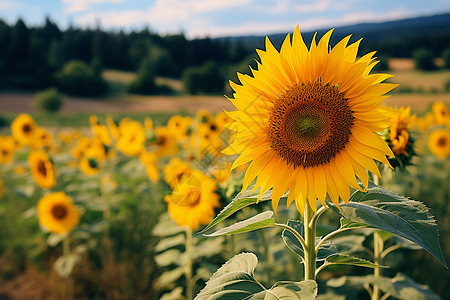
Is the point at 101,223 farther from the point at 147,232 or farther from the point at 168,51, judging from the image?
the point at 168,51

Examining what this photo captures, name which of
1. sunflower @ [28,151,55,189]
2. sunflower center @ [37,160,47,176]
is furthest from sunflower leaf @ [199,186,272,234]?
sunflower center @ [37,160,47,176]

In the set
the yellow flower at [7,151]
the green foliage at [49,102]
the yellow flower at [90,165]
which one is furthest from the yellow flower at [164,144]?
the green foliage at [49,102]

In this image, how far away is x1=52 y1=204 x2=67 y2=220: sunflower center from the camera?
356cm

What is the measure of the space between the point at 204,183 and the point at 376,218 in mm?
1364

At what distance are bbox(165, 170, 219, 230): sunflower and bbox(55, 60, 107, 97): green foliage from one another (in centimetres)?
4036

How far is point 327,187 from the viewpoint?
110 centimetres

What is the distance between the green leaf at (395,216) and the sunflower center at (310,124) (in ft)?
0.54

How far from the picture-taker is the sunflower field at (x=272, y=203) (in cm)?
104

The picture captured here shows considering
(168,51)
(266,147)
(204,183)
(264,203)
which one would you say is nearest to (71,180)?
(204,183)

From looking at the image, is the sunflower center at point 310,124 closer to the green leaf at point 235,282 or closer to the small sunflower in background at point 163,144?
the green leaf at point 235,282

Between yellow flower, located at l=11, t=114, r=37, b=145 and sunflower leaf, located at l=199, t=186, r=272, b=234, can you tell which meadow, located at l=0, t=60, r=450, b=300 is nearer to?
yellow flower, located at l=11, t=114, r=37, b=145

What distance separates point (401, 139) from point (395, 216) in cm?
80

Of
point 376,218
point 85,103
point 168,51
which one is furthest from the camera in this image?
point 168,51

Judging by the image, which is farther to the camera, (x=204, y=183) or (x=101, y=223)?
(x=101, y=223)
